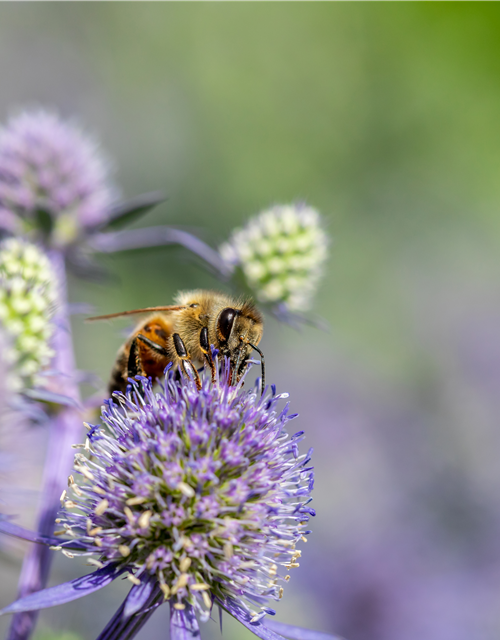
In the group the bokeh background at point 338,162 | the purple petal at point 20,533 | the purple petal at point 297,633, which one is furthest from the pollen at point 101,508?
the bokeh background at point 338,162

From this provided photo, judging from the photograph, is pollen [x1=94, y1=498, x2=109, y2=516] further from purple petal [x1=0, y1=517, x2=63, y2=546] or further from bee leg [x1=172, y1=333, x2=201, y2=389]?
bee leg [x1=172, y1=333, x2=201, y2=389]

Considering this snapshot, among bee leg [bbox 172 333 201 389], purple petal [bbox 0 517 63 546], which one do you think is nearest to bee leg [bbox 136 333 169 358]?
bee leg [bbox 172 333 201 389]

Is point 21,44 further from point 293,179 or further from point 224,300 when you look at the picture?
point 224,300

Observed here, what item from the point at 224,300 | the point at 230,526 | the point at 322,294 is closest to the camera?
the point at 230,526

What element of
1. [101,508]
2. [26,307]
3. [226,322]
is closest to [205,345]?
[226,322]

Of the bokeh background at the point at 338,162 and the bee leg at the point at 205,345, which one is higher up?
the bokeh background at the point at 338,162

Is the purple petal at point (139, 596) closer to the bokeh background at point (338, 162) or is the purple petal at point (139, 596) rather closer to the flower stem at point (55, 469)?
the flower stem at point (55, 469)

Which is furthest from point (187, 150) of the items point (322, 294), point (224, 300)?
point (224, 300)
